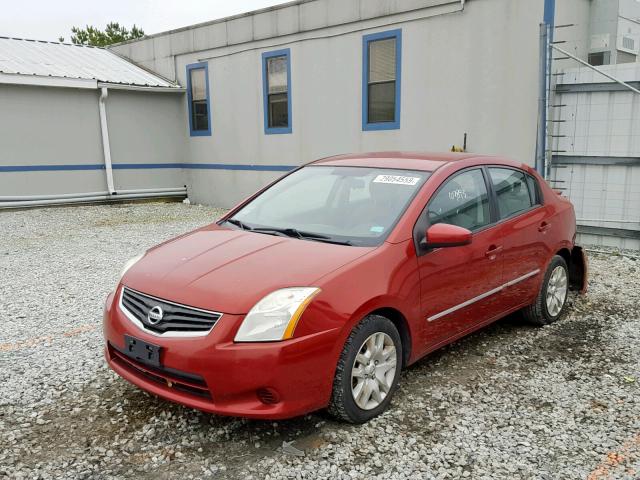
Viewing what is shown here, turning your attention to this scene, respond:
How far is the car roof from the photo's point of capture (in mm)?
4152

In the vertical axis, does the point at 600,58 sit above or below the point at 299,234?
above

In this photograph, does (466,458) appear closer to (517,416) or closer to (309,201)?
(517,416)

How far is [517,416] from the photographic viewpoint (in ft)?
11.5

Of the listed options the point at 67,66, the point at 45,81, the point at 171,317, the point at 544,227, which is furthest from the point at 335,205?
the point at 67,66

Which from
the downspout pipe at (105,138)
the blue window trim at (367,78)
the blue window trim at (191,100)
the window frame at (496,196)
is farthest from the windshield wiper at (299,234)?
the downspout pipe at (105,138)

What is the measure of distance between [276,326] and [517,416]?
1.70 meters

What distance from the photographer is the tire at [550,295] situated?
498 cm

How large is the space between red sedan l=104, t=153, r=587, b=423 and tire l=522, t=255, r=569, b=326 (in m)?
0.17

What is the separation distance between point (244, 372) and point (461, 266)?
5.88 ft

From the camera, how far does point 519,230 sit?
454 centimetres

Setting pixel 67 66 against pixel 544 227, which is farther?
pixel 67 66

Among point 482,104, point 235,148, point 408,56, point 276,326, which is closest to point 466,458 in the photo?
point 276,326

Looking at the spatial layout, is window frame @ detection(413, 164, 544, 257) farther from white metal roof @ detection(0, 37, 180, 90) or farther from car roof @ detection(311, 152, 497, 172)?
white metal roof @ detection(0, 37, 180, 90)

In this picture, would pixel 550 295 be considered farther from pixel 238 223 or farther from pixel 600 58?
pixel 600 58
